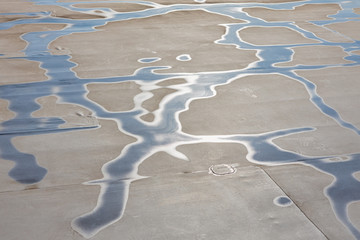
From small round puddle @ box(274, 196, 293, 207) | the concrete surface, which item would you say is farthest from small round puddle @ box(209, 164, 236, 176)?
small round puddle @ box(274, 196, 293, 207)

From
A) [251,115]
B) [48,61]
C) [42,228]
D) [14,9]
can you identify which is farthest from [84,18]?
[42,228]

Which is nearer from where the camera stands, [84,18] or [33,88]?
[33,88]

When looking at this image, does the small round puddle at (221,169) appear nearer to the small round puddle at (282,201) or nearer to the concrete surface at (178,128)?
the concrete surface at (178,128)

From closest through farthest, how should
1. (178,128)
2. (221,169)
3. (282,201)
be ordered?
1. (282,201)
2. (221,169)
3. (178,128)

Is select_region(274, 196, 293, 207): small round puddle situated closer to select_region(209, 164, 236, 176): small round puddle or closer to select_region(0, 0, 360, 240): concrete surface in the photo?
select_region(0, 0, 360, 240): concrete surface

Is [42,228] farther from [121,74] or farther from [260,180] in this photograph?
[121,74]

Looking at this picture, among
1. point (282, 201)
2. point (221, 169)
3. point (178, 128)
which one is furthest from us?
point (178, 128)

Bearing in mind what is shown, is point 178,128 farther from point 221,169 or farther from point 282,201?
point 282,201

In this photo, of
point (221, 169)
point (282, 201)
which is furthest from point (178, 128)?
point (282, 201)
